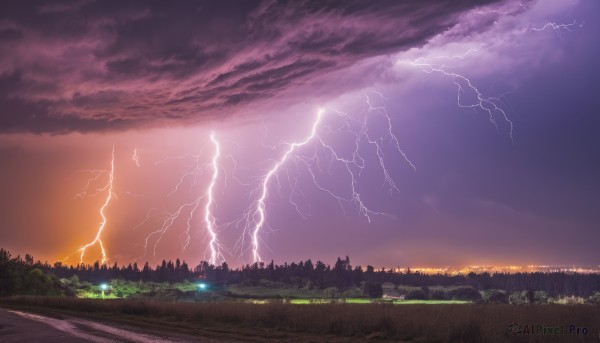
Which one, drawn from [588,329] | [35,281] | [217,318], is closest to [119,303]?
[217,318]

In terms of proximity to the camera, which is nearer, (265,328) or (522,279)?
(265,328)

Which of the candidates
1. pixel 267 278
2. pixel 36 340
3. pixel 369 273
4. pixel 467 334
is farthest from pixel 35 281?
pixel 369 273

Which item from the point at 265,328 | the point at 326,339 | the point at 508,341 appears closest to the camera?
the point at 508,341

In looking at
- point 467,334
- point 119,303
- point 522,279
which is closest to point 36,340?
point 467,334

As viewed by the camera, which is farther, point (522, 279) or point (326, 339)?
point (522, 279)

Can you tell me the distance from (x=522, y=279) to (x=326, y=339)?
13786 cm

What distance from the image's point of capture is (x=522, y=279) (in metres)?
140

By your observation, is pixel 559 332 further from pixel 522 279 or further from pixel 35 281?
pixel 522 279

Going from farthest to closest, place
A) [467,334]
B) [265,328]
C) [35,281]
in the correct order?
[35,281]
[265,328]
[467,334]

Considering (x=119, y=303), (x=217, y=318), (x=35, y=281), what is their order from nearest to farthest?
(x=217, y=318)
(x=119, y=303)
(x=35, y=281)

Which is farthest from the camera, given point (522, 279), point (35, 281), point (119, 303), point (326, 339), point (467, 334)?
point (522, 279)

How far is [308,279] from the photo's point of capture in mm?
168750

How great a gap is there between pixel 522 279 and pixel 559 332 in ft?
454

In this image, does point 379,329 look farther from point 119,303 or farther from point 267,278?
point 267,278
